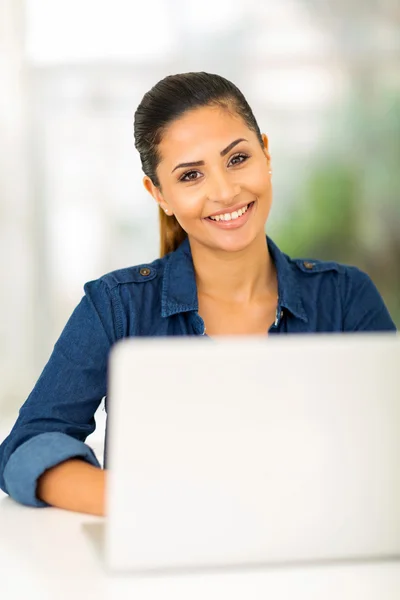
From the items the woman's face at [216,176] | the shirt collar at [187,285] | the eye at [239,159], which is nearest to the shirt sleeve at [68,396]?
the shirt collar at [187,285]

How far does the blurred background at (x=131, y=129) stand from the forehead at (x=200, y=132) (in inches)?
136

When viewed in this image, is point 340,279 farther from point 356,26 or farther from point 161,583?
point 356,26

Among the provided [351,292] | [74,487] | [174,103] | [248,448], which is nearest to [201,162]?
[174,103]

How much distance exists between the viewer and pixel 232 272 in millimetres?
2125

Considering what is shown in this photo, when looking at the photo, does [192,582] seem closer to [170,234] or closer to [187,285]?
[187,285]

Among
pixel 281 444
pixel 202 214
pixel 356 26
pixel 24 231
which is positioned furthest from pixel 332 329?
pixel 356 26

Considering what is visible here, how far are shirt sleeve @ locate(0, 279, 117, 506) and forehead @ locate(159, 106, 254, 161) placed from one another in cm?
33

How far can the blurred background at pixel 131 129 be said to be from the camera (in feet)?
17.8

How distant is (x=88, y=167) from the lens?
5.57 meters

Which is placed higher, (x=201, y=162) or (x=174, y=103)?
(x=174, y=103)

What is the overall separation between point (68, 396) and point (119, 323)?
0.23m

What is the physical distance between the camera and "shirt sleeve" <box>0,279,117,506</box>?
4.98 feet

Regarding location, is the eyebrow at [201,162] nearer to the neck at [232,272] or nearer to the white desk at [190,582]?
the neck at [232,272]

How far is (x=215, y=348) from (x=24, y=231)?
4570 mm
